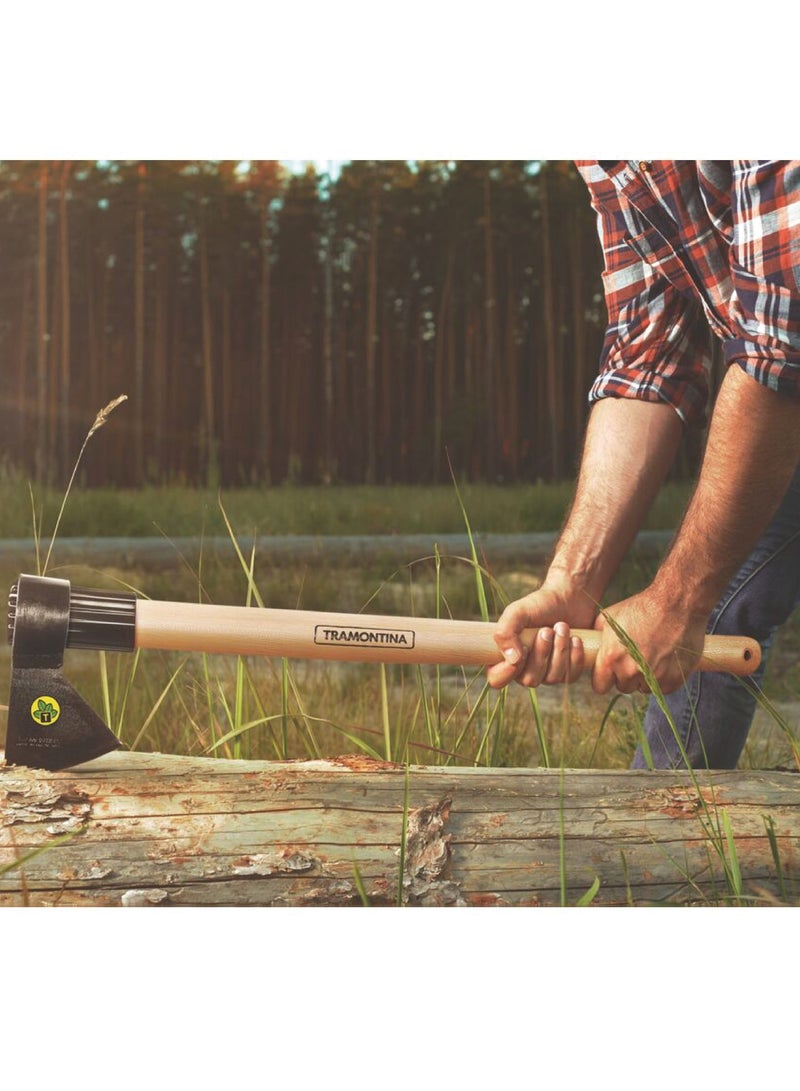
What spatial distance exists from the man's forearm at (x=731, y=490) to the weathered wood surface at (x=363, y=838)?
297mm

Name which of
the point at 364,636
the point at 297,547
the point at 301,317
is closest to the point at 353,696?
the point at 297,547

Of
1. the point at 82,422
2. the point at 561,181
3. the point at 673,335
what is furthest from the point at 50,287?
the point at 673,335

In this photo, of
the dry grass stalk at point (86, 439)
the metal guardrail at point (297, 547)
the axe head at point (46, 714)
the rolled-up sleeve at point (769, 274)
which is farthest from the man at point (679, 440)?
the dry grass stalk at point (86, 439)

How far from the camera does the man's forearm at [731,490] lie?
3.99ft

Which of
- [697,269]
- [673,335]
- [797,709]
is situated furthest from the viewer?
[797,709]

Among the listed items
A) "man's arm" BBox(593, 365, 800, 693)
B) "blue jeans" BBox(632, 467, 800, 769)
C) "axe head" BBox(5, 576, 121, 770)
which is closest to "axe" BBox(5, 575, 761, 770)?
"axe head" BBox(5, 576, 121, 770)

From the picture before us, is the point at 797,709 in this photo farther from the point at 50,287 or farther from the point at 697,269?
the point at 50,287

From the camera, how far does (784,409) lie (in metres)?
1.21

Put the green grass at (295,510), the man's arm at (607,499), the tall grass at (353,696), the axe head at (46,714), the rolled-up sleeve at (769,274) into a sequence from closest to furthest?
the rolled-up sleeve at (769,274) < the axe head at (46,714) < the man's arm at (607,499) < the tall grass at (353,696) < the green grass at (295,510)

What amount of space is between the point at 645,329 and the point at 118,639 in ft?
3.07

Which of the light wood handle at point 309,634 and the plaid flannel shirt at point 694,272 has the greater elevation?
the plaid flannel shirt at point 694,272

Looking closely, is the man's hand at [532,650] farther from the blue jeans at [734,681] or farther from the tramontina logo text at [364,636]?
the blue jeans at [734,681]

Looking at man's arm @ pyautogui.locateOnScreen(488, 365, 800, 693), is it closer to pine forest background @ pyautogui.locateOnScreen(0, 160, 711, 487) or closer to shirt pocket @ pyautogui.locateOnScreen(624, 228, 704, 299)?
shirt pocket @ pyautogui.locateOnScreen(624, 228, 704, 299)
